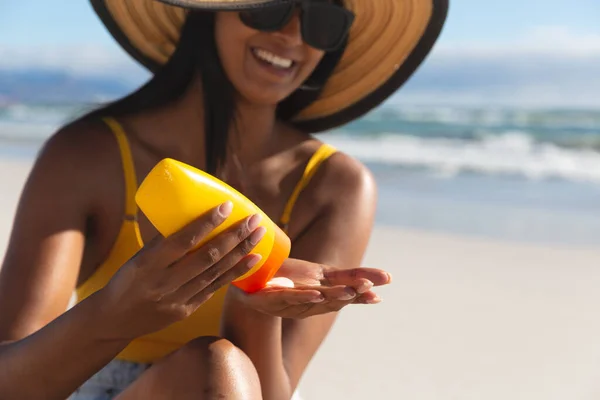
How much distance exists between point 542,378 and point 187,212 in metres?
2.35

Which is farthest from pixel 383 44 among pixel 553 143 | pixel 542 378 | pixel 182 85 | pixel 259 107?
pixel 553 143

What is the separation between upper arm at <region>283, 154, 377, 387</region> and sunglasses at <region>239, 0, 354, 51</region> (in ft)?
0.96

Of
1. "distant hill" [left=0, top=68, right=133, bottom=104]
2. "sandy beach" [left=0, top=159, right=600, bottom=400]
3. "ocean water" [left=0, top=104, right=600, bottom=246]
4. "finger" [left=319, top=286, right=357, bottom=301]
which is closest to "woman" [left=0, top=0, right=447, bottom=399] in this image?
"finger" [left=319, top=286, right=357, bottom=301]

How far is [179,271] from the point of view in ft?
4.28

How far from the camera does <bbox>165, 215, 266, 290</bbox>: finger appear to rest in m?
1.28

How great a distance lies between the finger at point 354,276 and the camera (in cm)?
148

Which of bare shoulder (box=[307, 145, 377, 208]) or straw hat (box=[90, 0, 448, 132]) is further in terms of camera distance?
straw hat (box=[90, 0, 448, 132])

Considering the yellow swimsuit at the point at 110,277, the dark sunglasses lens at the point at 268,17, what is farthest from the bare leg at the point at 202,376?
the dark sunglasses lens at the point at 268,17

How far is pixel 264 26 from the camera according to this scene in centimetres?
192

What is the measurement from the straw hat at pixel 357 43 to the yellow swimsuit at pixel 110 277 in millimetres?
400

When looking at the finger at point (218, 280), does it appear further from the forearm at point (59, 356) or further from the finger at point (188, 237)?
the forearm at point (59, 356)

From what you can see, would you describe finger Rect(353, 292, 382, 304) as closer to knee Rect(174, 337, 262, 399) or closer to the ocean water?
knee Rect(174, 337, 262, 399)

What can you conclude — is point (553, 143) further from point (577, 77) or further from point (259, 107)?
point (259, 107)

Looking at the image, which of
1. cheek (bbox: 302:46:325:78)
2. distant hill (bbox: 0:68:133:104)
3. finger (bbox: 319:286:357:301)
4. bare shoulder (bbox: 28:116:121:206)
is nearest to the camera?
finger (bbox: 319:286:357:301)
